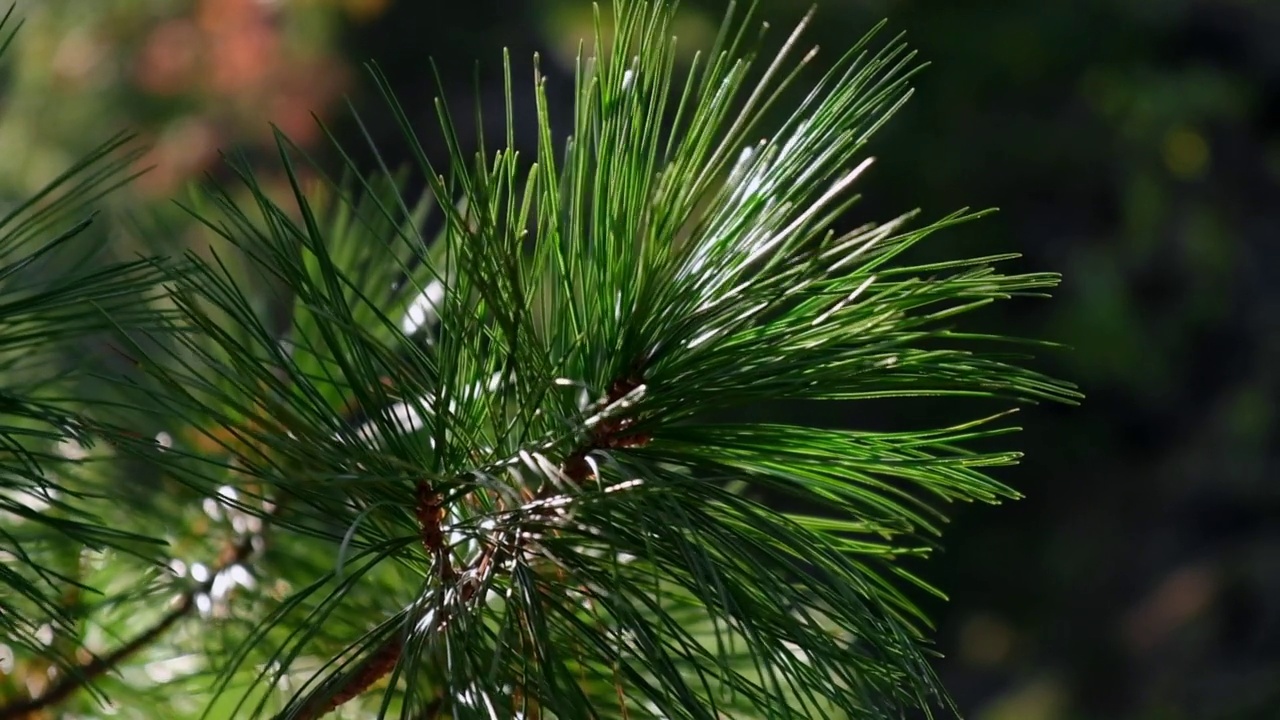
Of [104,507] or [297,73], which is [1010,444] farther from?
[104,507]

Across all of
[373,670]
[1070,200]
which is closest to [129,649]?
[373,670]

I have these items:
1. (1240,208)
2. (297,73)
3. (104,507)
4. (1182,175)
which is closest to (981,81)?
(1182,175)

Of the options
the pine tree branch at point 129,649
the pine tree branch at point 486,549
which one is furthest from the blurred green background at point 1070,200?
the pine tree branch at point 486,549

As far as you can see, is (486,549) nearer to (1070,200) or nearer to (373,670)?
(373,670)

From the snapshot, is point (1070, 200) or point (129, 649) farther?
point (1070, 200)

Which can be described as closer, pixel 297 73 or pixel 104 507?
pixel 104 507
